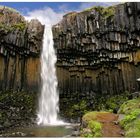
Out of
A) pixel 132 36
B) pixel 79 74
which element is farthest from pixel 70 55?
pixel 132 36

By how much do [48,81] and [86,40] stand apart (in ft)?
28.1

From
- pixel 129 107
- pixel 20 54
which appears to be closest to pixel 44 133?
pixel 129 107

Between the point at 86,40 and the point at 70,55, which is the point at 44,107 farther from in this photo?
the point at 86,40

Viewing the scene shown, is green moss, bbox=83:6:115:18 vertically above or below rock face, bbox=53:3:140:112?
above

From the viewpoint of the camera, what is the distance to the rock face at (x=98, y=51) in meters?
42.1

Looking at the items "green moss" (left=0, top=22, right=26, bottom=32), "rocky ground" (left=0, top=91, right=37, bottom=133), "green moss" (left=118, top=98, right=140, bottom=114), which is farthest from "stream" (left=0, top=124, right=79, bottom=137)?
"green moss" (left=0, top=22, right=26, bottom=32)

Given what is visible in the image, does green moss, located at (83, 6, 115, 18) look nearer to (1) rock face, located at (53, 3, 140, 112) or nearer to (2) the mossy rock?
(1) rock face, located at (53, 3, 140, 112)

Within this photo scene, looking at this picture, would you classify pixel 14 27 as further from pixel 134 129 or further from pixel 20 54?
pixel 134 129

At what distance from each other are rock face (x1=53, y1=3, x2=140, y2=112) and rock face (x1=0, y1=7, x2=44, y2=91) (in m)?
3.32

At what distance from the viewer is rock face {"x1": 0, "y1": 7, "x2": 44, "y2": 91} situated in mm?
43125

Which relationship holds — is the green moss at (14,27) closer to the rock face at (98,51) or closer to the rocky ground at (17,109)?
the rock face at (98,51)

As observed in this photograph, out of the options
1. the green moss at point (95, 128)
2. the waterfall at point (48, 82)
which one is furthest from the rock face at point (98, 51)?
the green moss at point (95, 128)

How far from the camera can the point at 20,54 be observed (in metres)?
44.7

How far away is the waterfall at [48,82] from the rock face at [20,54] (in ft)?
3.04
